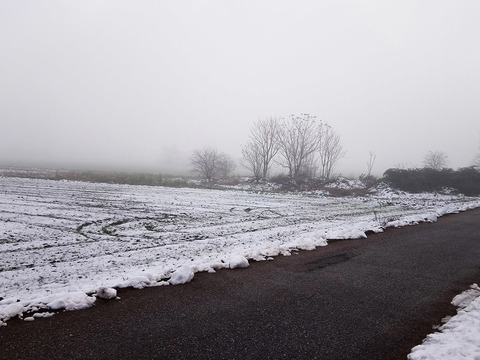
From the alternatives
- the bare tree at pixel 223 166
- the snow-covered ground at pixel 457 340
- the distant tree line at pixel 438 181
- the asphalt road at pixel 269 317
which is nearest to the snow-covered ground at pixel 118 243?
the asphalt road at pixel 269 317

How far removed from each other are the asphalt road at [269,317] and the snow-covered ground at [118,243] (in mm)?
458

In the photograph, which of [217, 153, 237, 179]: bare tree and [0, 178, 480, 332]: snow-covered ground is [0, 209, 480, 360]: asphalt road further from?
[217, 153, 237, 179]: bare tree

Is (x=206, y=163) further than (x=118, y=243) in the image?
Yes

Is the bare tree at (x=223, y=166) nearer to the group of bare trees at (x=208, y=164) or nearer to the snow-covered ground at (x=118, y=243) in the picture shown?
the group of bare trees at (x=208, y=164)

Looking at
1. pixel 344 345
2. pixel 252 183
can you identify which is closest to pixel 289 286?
pixel 344 345

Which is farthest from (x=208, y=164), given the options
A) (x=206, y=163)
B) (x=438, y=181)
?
(x=438, y=181)

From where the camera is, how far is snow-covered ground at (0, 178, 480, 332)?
5.24 m

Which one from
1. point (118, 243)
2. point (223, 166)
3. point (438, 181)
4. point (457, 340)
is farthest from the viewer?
point (223, 166)

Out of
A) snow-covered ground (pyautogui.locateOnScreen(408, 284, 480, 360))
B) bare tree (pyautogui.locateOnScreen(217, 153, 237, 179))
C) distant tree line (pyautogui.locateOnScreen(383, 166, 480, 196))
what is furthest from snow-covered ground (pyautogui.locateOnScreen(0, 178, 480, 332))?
bare tree (pyautogui.locateOnScreen(217, 153, 237, 179))

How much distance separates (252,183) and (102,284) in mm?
35121

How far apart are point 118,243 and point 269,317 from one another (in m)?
6.30

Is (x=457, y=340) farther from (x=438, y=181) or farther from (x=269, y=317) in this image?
(x=438, y=181)

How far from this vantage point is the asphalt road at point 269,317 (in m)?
3.35

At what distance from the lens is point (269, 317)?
13.6 ft
